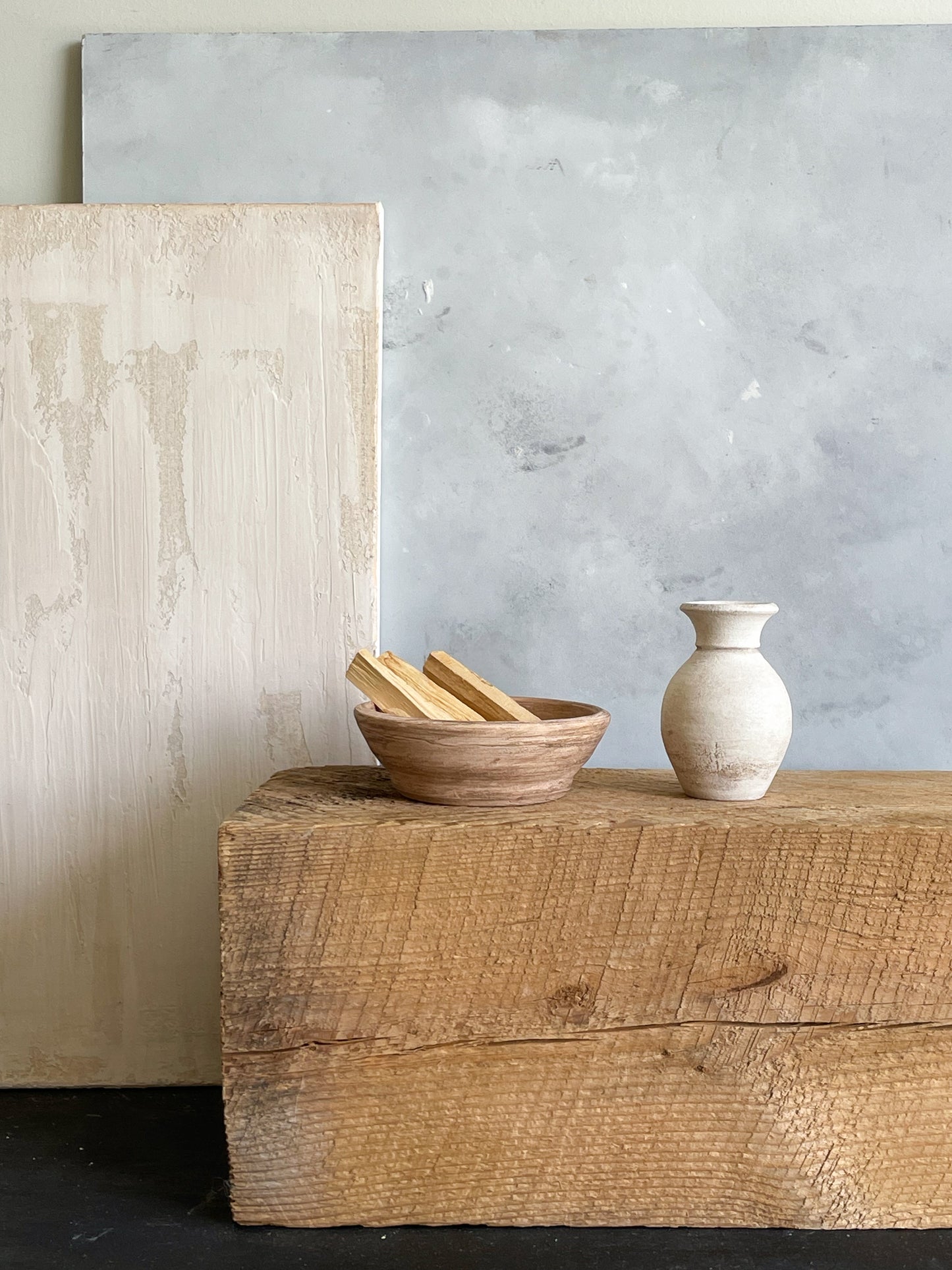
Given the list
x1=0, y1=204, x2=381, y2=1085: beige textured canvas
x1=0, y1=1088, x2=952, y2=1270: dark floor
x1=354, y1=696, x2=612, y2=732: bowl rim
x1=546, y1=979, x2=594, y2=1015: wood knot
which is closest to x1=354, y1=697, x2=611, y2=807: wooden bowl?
x1=354, y1=696, x2=612, y2=732: bowl rim

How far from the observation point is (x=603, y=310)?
66.1 inches

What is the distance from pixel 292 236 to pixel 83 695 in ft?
2.59

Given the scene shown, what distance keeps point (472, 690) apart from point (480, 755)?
19 cm

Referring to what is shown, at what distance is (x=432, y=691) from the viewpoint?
144cm

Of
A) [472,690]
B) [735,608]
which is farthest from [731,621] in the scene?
[472,690]

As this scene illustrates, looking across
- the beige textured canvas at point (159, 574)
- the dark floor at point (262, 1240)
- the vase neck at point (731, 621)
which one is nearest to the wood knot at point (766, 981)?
the dark floor at point (262, 1240)

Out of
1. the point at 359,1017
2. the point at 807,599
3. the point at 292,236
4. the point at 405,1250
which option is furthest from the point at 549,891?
the point at 292,236

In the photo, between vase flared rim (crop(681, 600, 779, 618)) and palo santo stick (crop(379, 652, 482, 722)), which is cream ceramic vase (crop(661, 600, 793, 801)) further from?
palo santo stick (crop(379, 652, 482, 722))

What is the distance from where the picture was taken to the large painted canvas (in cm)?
165

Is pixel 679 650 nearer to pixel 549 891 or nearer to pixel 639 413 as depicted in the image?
pixel 639 413

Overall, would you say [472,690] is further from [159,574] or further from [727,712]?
[159,574]

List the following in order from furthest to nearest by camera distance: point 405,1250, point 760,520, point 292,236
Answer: point 760,520
point 292,236
point 405,1250

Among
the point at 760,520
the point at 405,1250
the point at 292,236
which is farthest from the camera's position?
the point at 760,520

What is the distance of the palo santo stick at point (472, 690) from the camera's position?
142cm
